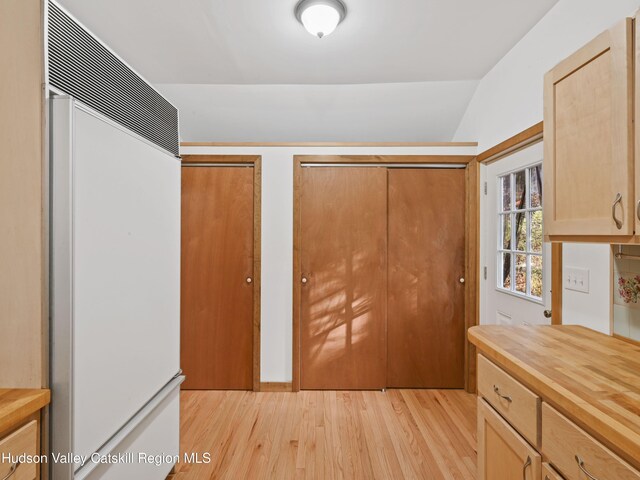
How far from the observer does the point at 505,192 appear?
2.48 m

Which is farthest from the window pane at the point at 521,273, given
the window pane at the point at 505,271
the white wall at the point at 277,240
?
the white wall at the point at 277,240

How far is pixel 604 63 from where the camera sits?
1.15 m

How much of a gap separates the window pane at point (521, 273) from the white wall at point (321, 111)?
1.44 m

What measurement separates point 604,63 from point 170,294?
1991 mm

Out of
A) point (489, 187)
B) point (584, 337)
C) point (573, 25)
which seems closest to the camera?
point (584, 337)

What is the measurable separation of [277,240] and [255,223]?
9.0 inches

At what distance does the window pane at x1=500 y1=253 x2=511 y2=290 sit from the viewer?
2.43 metres

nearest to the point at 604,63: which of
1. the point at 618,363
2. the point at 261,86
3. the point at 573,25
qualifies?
the point at 573,25

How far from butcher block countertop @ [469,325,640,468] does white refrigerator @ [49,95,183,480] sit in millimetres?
1393

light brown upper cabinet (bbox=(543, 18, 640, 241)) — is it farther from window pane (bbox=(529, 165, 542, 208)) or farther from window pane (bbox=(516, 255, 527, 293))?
window pane (bbox=(516, 255, 527, 293))

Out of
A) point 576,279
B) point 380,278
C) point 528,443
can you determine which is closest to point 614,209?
point 576,279

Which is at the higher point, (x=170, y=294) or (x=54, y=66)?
(x=54, y=66)

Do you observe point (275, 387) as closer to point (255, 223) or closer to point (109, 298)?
point (255, 223)

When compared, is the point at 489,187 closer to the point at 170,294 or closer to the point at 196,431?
the point at 170,294
